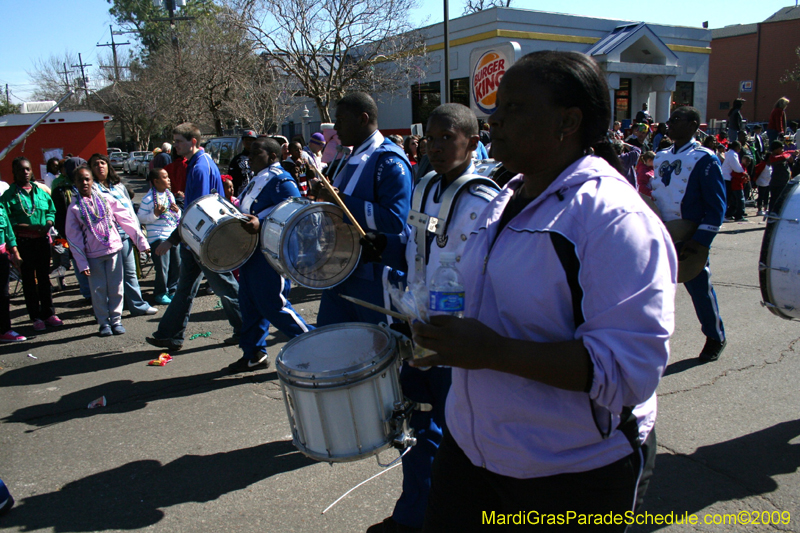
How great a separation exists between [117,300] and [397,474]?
4687mm

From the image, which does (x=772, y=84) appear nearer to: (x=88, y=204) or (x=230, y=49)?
(x=230, y=49)

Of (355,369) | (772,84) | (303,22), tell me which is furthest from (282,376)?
(772,84)

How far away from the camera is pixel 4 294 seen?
638 centimetres

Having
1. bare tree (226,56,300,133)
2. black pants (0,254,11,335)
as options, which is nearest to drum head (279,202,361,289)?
black pants (0,254,11,335)

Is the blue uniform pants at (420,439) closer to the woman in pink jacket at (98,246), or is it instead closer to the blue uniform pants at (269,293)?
the blue uniform pants at (269,293)

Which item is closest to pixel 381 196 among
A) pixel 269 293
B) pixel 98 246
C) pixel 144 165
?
pixel 269 293

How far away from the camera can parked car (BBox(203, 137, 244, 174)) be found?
63.8 ft

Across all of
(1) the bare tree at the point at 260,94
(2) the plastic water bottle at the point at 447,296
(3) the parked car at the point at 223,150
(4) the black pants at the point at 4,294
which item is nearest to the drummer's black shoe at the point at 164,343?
(4) the black pants at the point at 4,294

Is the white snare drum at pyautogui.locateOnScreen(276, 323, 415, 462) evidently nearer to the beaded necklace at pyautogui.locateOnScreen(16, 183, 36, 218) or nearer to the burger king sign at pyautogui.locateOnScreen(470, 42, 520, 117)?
the burger king sign at pyautogui.locateOnScreen(470, 42, 520, 117)

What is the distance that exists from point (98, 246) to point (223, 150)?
14.1 m

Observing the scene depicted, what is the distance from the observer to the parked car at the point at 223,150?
63.8 feet

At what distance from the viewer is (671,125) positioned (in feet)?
17.7

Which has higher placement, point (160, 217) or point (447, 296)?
point (447, 296)

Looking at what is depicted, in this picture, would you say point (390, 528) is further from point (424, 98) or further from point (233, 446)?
point (424, 98)
